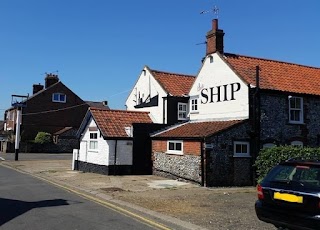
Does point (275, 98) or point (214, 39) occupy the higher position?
point (214, 39)

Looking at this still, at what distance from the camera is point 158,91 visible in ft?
95.1

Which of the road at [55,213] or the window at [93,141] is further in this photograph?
the window at [93,141]

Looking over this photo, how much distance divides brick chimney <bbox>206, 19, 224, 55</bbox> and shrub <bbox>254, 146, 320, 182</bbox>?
810 cm

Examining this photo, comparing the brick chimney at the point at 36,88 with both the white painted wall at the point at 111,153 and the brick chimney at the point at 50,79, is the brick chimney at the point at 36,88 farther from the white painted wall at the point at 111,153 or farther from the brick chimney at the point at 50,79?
the white painted wall at the point at 111,153

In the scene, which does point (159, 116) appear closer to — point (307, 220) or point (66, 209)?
point (66, 209)

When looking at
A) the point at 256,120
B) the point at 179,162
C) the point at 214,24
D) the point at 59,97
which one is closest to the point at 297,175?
the point at 256,120

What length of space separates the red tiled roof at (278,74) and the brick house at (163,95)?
21.3 feet

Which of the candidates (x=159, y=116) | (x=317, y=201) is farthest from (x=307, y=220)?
(x=159, y=116)

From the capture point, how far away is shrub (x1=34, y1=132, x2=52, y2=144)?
51.5 meters

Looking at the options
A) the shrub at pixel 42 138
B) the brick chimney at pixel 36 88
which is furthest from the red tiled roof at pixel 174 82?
the brick chimney at pixel 36 88

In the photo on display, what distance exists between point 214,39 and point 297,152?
952 cm

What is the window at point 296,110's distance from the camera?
21094 millimetres

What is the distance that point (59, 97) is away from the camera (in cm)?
5803

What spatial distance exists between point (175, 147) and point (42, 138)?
3528 cm
